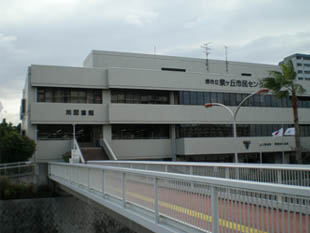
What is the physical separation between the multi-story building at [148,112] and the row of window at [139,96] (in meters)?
0.10

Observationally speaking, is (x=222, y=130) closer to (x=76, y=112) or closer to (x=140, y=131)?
(x=140, y=131)

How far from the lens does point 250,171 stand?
33.3 ft

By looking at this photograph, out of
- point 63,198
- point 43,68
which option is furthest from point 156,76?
point 63,198

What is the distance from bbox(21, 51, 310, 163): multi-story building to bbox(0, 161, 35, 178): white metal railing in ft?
8.49

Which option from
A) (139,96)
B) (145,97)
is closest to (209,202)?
(139,96)

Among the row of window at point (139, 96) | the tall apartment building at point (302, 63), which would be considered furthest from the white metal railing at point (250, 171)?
the tall apartment building at point (302, 63)

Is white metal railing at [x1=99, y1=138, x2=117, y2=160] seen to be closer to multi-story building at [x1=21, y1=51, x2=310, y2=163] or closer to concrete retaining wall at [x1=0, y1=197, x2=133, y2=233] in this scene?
multi-story building at [x1=21, y1=51, x2=310, y2=163]

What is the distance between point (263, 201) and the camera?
4.47m

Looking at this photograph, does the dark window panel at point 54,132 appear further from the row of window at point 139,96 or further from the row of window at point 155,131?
the row of window at point 139,96

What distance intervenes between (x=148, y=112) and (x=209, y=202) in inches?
1108

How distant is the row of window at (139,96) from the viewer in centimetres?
3437

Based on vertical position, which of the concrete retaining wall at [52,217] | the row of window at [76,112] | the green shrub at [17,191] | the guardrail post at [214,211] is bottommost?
the concrete retaining wall at [52,217]

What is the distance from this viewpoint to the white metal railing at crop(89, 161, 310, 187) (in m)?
8.34

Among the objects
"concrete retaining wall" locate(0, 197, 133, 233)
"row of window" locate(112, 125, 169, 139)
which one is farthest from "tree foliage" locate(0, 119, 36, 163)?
"row of window" locate(112, 125, 169, 139)
